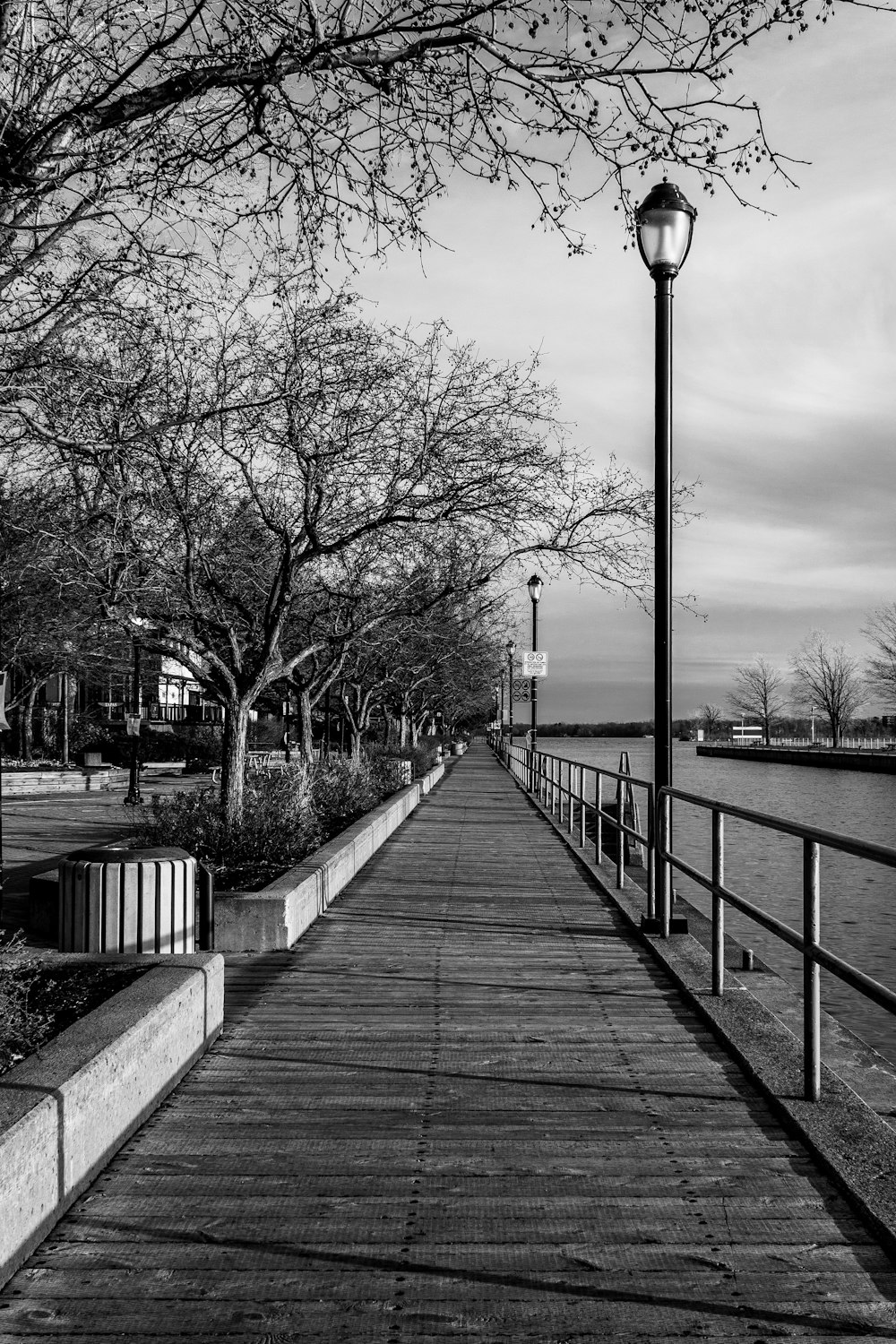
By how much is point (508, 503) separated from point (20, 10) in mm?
6575

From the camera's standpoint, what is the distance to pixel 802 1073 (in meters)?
5.07

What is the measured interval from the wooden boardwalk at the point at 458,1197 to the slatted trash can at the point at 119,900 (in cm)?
65

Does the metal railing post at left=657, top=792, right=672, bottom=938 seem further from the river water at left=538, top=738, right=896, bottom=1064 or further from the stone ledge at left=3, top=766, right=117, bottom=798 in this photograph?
the stone ledge at left=3, top=766, right=117, bottom=798

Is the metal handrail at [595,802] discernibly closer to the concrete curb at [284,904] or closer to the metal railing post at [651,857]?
the metal railing post at [651,857]

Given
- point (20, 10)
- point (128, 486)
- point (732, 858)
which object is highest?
point (20, 10)

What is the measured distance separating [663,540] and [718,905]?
3.42m

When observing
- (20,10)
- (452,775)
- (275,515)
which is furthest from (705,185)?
(452,775)

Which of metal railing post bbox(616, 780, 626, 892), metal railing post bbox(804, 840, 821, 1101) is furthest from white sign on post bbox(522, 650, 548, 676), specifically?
metal railing post bbox(804, 840, 821, 1101)


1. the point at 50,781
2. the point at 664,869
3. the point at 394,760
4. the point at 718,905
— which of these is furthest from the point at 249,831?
the point at 50,781

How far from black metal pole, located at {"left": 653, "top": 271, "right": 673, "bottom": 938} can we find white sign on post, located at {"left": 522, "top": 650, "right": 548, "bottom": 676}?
20.7 m

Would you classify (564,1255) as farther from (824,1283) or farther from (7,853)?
(7,853)

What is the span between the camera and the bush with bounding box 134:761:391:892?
391 inches

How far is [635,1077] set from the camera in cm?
525

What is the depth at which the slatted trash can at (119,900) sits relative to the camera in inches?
257
